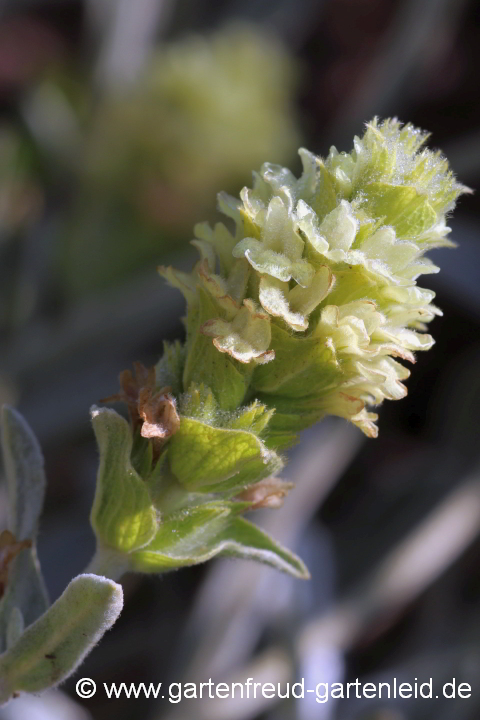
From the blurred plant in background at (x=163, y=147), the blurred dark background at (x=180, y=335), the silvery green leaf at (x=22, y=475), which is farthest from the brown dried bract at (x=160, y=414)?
the blurred plant in background at (x=163, y=147)

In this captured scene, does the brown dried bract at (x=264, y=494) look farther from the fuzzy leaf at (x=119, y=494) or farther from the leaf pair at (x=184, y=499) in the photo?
the fuzzy leaf at (x=119, y=494)

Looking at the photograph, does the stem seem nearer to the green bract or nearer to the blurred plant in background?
the green bract

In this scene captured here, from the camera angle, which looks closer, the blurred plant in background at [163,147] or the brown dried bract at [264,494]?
the brown dried bract at [264,494]

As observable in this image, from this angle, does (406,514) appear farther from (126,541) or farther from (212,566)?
(126,541)

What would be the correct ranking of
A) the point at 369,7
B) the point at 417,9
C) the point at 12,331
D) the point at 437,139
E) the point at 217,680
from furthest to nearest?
1. the point at 369,7
2. the point at 437,139
3. the point at 417,9
4. the point at 12,331
5. the point at 217,680

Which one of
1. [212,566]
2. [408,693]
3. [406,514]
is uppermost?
[406,514]

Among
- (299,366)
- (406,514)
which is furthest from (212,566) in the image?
(299,366)
